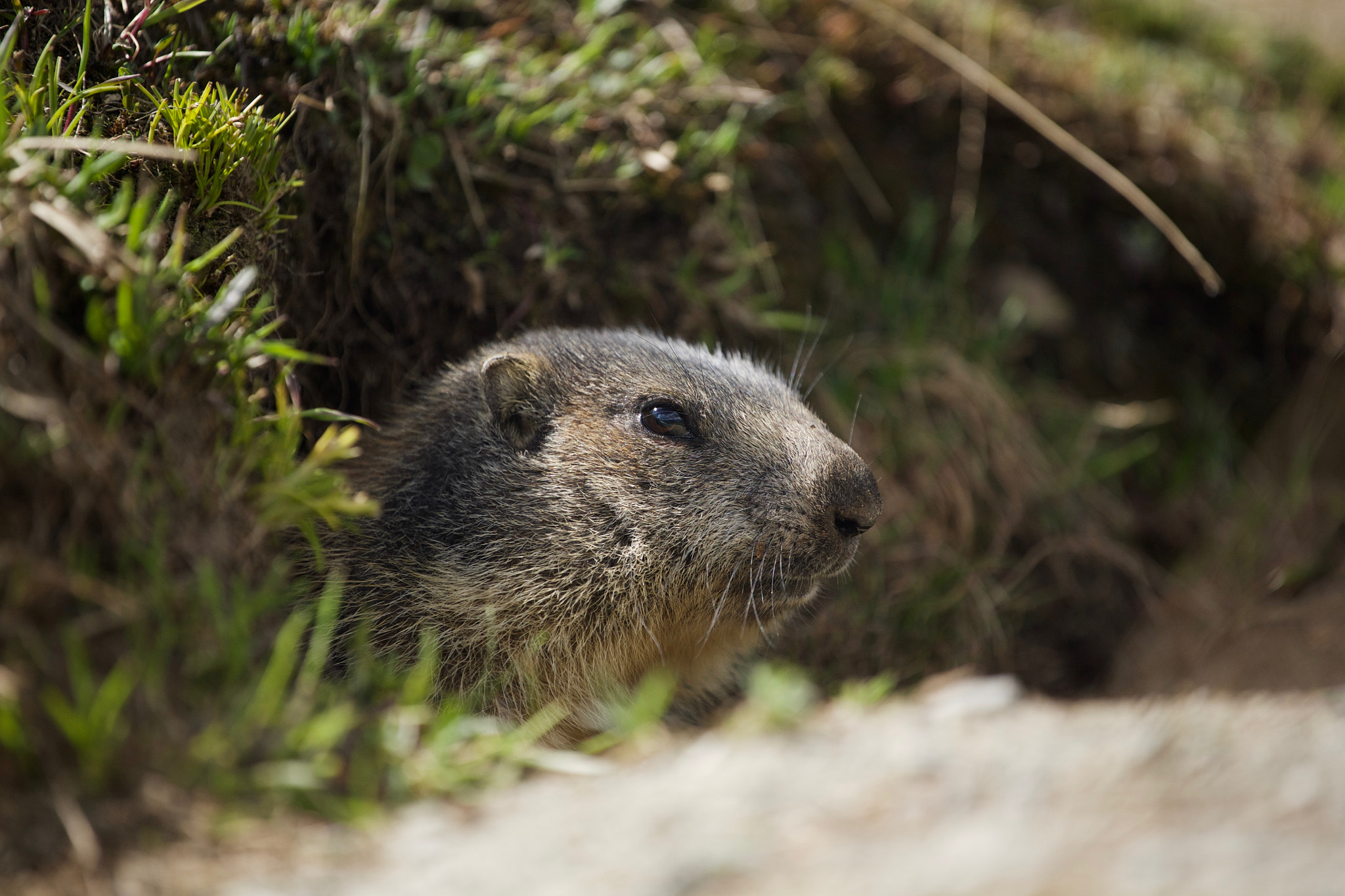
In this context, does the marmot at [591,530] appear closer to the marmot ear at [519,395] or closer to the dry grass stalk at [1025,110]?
the marmot ear at [519,395]

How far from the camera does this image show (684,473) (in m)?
3.64

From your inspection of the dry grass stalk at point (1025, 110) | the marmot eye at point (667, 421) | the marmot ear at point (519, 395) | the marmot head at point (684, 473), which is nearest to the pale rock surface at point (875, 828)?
the marmot head at point (684, 473)

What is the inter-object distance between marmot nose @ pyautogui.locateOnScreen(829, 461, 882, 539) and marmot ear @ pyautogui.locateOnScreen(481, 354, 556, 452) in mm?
1127

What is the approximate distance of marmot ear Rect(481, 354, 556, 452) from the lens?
3.76 meters

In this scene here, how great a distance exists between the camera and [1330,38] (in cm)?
860

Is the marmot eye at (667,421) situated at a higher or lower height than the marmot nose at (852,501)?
higher

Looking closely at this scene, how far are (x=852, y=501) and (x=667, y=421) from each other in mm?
767

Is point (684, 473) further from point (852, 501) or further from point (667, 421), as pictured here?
point (852, 501)

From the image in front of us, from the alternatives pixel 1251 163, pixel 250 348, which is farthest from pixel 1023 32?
pixel 250 348

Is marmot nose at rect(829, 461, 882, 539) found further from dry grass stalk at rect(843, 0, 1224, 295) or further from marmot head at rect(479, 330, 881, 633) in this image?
dry grass stalk at rect(843, 0, 1224, 295)

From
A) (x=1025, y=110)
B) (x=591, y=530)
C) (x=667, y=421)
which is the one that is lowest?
(x=591, y=530)

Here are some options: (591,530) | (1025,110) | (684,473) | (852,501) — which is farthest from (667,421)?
(1025,110)

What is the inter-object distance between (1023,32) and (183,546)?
6.16 metres

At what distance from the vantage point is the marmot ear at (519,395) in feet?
12.3
